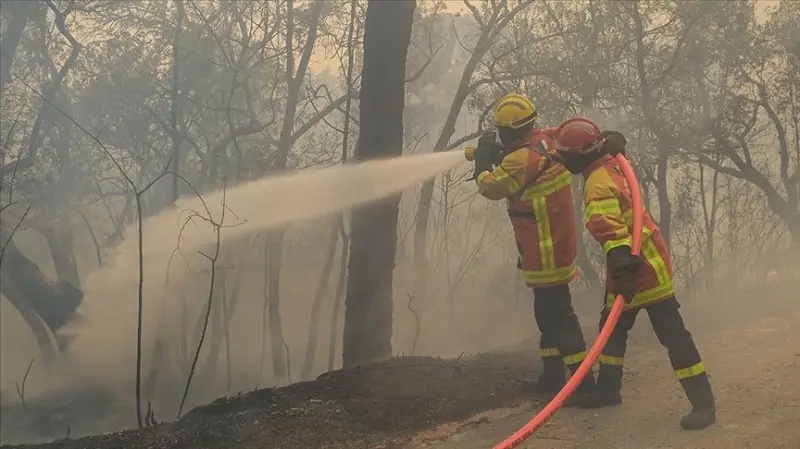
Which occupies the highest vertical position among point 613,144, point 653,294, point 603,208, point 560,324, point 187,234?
point 613,144

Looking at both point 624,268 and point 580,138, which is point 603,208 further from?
point 580,138

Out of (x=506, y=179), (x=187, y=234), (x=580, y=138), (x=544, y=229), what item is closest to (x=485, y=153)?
(x=506, y=179)

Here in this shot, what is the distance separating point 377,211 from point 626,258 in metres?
2.74

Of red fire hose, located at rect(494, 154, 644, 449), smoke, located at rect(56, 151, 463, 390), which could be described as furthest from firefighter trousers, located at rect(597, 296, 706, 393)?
smoke, located at rect(56, 151, 463, 390)

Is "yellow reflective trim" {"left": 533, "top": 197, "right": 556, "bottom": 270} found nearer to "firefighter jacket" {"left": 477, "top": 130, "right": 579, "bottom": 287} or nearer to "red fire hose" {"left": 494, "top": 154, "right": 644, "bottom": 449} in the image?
"firefighter jacket" {"left": 477, "top": 130, "right": 579, "bottom": 287}

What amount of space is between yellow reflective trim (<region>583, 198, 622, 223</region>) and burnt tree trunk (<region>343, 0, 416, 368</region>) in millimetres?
2416

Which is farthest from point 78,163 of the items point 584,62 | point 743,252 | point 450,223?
point 743,252

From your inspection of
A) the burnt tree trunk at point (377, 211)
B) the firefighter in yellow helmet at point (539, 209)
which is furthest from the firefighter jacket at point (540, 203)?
the burnt tree trunk at point (377, 211)

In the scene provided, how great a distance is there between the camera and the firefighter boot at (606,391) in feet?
12.8

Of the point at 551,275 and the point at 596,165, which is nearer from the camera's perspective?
the point at 596,165

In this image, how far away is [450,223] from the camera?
12289 mm

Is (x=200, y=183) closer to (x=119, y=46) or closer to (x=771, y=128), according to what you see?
(x=119, y=46)

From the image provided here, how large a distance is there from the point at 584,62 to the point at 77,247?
1335cm

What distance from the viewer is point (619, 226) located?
325 cm
